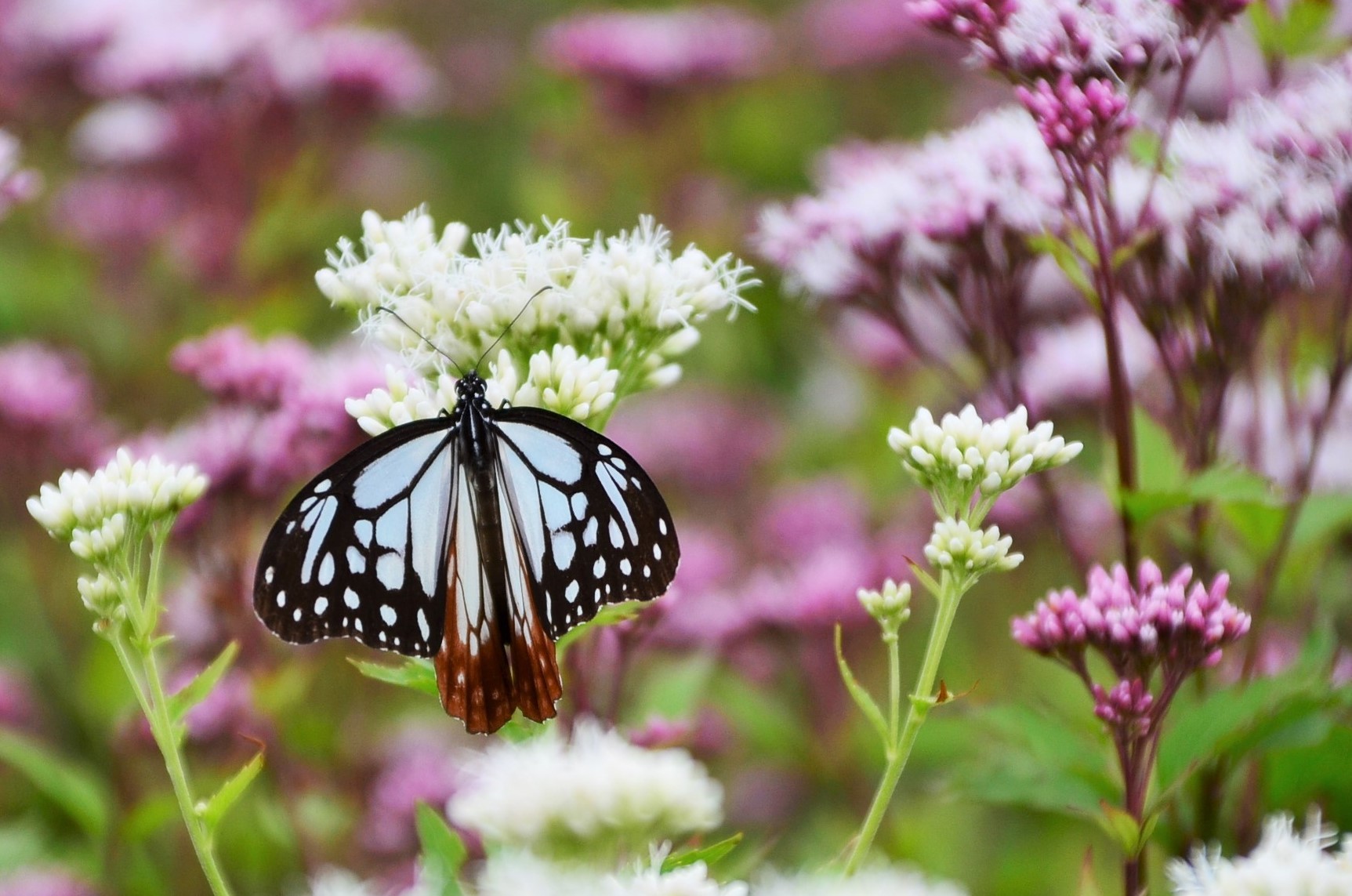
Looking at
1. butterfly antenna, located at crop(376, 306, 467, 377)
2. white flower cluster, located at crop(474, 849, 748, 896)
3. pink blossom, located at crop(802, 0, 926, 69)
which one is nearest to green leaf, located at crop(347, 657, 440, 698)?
white flower cluster, located at crop(474, 849, 748, 896)

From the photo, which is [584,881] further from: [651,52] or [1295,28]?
[651,52]

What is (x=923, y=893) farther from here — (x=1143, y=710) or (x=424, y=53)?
(x=424, y=53)

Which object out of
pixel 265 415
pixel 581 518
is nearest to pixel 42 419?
pixel 265 415

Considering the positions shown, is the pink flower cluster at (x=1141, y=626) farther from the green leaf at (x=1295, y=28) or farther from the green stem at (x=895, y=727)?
the green leaf at (x=1295, y=28)

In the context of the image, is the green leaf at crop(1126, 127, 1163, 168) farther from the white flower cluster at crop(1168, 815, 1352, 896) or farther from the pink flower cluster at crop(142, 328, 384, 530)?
the pink flower cluster at crop(142, 328, 384, 530)

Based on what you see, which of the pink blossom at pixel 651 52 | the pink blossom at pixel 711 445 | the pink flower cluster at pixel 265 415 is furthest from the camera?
the pink blossom at pixel 711 445

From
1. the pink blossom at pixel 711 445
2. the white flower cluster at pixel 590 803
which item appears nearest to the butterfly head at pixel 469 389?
the white flower cluster at pixel 590 803

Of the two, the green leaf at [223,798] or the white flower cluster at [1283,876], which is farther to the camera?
the green leaf at [223,798]
